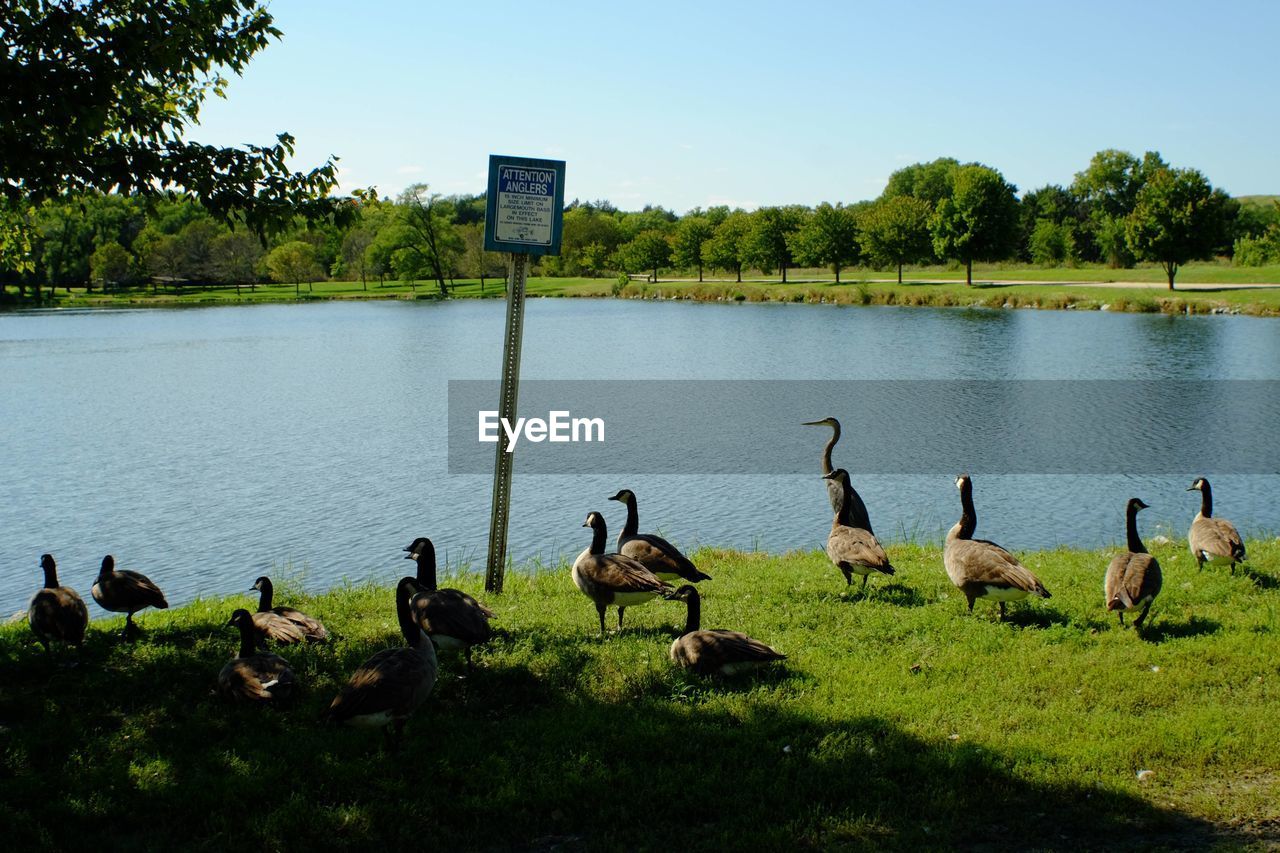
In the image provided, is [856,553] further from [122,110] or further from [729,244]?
[729,244]

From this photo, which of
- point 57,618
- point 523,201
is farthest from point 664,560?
point 57,618

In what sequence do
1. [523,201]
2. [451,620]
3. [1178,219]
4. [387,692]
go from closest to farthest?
[387,692]
[451,620]
[523,201]
[1178,219]

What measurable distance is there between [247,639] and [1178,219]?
87.4 metres

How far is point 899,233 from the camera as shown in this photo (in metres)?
107

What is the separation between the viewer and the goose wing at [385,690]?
7113mm

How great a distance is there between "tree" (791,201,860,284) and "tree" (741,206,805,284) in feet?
26.5

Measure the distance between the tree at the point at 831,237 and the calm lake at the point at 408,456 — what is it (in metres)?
41.0

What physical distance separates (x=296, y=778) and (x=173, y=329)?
8941 cm

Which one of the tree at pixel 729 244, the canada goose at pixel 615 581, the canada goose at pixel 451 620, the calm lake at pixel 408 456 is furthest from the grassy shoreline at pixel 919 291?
the canada goose at pixel 451 620

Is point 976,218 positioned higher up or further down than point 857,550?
higher up

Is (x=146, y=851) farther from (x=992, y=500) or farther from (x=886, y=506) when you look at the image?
(x=992, y=500)

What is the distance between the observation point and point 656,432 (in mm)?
33656

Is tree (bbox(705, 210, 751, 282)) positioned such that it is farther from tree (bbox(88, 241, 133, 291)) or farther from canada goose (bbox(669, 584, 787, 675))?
canada goose (bbox(669, 584, 787, 675))

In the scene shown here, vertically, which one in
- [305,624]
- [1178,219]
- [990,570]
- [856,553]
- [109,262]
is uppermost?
[1178,219]
